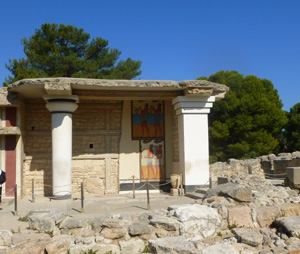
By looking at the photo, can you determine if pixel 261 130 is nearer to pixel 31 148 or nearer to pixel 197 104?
pixel 197 104

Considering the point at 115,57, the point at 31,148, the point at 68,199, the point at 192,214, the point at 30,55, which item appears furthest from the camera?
the point at 115,57

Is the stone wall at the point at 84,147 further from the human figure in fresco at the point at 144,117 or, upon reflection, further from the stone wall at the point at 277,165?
the stone wall at the point at 277,165

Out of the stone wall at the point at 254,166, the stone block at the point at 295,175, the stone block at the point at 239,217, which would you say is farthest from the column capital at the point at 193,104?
the stone wall at the point at 254,166

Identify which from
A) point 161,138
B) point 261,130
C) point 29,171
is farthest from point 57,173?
point 261,130

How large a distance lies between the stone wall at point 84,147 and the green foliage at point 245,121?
1315cm

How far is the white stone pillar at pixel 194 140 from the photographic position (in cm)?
941

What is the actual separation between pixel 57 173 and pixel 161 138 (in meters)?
3.71

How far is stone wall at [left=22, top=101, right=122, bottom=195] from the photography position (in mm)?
10125

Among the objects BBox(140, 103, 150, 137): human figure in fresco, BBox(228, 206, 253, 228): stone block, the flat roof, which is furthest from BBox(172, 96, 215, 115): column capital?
BBox(228, 206, 253, 228): stone block

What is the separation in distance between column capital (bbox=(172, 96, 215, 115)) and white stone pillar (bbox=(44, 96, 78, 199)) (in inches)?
126

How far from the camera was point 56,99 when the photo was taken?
8820 millimetres

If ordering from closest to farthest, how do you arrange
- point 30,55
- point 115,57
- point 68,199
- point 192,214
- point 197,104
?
point 192,214, point 68,199, point 197,104, point 30,55, point 115,57

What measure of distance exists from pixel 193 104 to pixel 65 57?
1223cm

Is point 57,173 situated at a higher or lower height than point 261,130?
lower
